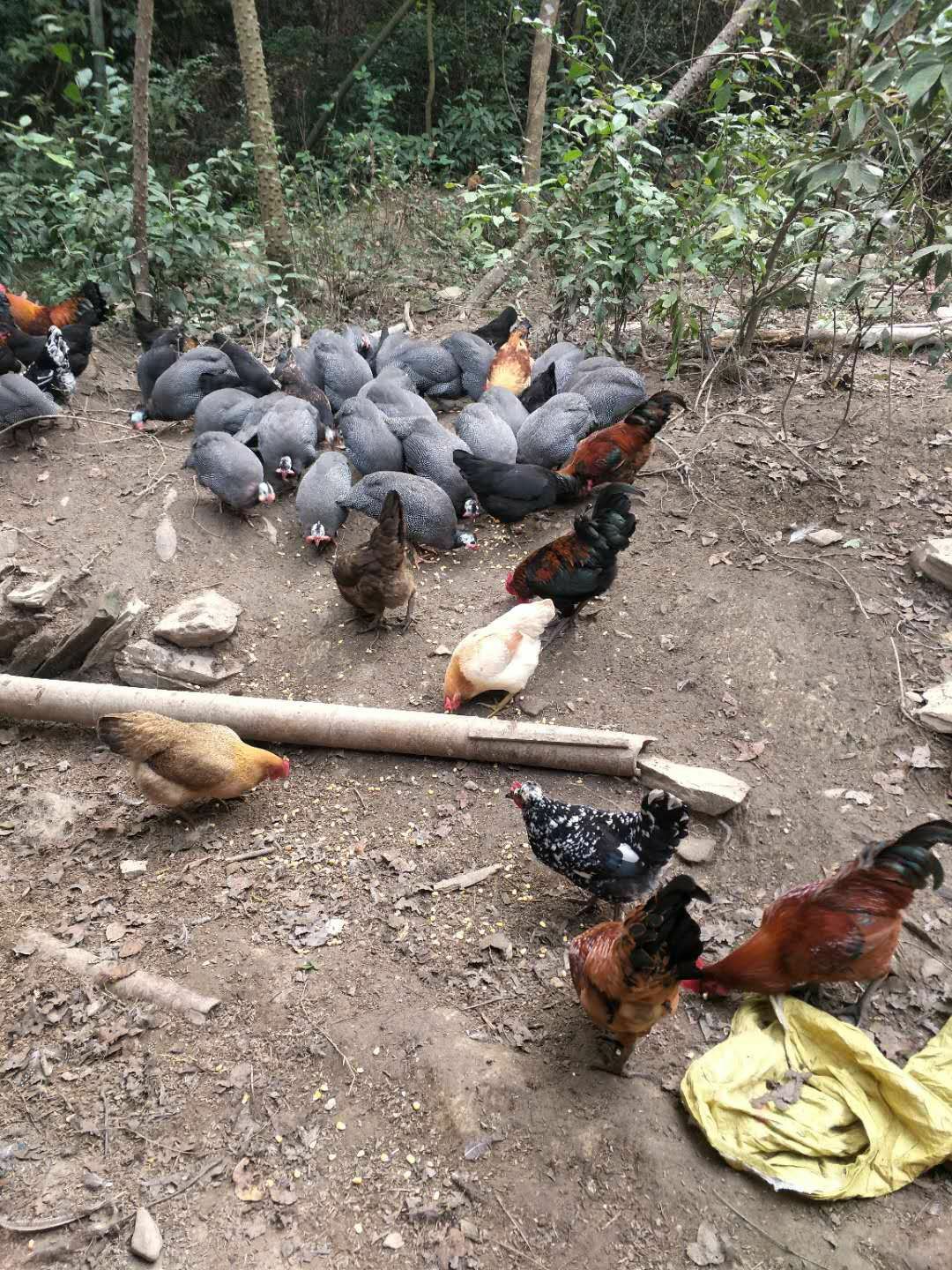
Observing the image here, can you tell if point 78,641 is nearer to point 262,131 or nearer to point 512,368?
point 512,368

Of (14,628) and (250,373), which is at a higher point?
(250,373)

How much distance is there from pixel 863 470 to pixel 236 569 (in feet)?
15.2

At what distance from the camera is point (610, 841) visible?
3070 millimetres

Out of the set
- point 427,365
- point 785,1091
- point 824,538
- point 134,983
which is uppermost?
point 427,365

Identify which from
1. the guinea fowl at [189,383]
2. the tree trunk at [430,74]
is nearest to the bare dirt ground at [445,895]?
the guinea fowl at [189,383]

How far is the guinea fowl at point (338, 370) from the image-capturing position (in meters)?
7.09

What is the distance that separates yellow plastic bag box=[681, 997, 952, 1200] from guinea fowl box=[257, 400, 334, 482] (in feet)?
16.4

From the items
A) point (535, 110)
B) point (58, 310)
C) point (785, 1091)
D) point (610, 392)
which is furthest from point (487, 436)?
point (535, 110)

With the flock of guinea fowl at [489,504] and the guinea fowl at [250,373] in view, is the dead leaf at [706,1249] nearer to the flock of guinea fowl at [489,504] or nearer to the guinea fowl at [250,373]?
the flock of guinea fowl at [489,504]

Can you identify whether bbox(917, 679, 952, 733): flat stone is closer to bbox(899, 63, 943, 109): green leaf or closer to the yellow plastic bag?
the yellow plastic bag

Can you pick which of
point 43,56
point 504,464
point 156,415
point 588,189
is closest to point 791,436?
point 504,464

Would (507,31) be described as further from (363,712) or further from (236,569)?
(363,712)

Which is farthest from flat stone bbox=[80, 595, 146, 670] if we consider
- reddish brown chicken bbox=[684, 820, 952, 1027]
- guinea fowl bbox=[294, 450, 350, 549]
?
reddish brown chicken bbox=[684, 820, 952, 1027]

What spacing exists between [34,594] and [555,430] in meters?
4.00
